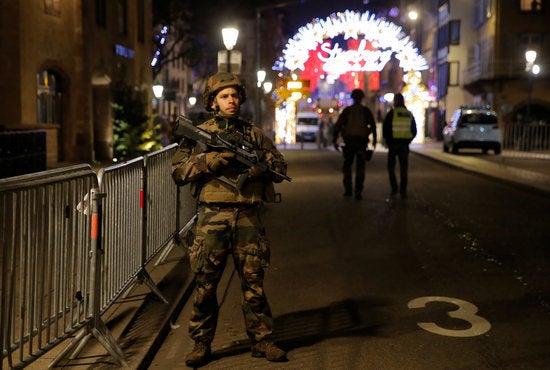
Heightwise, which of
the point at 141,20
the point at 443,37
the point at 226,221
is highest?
the point at 443,37

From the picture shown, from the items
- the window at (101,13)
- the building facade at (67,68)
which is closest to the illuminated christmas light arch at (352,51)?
the building facade at (67,68)

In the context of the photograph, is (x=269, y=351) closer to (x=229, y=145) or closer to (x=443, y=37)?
(x=229, y=145)

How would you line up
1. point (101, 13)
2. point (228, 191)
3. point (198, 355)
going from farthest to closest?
point (101, 13) < point (198, 355) < point (228, 191)

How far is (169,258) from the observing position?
28.6 ft

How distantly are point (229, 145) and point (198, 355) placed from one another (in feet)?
4.54

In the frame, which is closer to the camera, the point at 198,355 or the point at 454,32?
the point at 198,355

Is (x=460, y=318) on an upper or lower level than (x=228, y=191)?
lower

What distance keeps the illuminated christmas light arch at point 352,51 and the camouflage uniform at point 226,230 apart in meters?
28.2

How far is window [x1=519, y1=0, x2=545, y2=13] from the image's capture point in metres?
45.3

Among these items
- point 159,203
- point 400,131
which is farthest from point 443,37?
point 159,203

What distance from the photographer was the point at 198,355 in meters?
5.22

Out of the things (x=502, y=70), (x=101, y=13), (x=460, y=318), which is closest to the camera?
(x=460, y=318)

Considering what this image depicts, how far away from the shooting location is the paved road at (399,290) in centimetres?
550

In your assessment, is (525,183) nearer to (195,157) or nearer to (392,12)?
(195,157)
